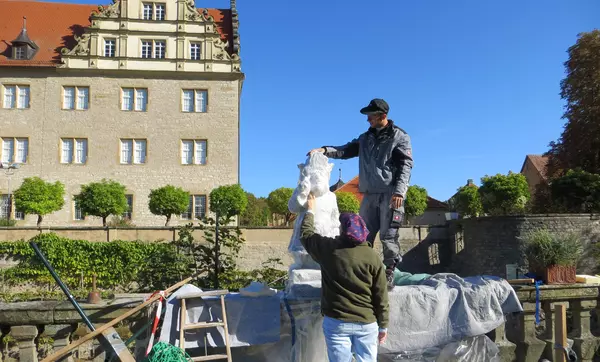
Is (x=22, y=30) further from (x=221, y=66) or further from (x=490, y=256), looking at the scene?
(x=490, y=256)

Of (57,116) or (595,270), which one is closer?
(595,270)

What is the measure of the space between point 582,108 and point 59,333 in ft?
90.0

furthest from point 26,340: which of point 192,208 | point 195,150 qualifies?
point 195,150

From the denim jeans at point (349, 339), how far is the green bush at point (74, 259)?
1759cm

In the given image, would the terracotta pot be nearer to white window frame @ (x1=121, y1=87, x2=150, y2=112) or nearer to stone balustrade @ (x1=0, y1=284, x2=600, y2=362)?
stone balustrade @ (x1=0, y1=284, x2=600, y2=362)

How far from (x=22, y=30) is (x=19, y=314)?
3026 cm

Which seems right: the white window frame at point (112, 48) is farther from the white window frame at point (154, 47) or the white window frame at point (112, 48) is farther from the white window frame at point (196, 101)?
the white window frame at point (196, 101)

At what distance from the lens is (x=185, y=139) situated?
92.9 feet

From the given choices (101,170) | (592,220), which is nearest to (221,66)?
(101,170)

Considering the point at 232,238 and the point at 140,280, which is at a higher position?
the point at 232,238

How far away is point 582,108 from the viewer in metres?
25.3

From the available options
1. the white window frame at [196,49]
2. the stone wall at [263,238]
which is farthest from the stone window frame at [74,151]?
the white window frame at [196,49]

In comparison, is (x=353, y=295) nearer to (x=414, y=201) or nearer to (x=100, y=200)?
(x=100, y=200)

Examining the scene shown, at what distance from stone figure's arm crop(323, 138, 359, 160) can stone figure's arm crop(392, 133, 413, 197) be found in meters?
0.43
